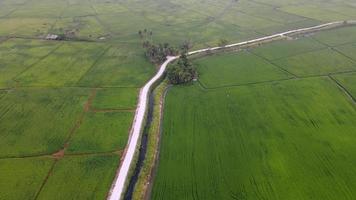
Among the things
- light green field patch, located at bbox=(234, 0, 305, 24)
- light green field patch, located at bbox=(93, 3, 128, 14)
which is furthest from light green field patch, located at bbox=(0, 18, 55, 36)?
light green field patch, located at bbox=(234, 0, 305, 24)

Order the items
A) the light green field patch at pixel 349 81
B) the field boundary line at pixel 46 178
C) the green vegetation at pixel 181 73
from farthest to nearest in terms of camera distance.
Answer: the green vegetation at pixel 181 73, the light green field patch at pixel 349 81, the field boundary line at pixel 46 178

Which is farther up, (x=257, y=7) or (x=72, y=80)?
(x=257, y=7)

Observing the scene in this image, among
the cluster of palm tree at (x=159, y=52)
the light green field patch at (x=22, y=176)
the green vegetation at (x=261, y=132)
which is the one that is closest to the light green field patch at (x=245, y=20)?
the green vegetation at (x=261, y=132)

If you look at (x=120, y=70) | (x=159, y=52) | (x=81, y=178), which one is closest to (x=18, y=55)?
(x=120, y=70)

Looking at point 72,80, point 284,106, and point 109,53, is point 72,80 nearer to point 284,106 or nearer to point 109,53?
point 109,53

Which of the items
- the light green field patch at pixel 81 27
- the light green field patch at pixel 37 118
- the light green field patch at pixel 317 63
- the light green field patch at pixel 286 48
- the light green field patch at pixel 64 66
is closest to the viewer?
A: the light green field patch at pixel 37 118

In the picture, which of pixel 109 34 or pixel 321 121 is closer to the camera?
pixel 321 121

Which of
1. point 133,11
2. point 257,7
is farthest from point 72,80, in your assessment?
point 257,7

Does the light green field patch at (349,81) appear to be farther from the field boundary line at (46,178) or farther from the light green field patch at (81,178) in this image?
the field boundary line at (46,178)
